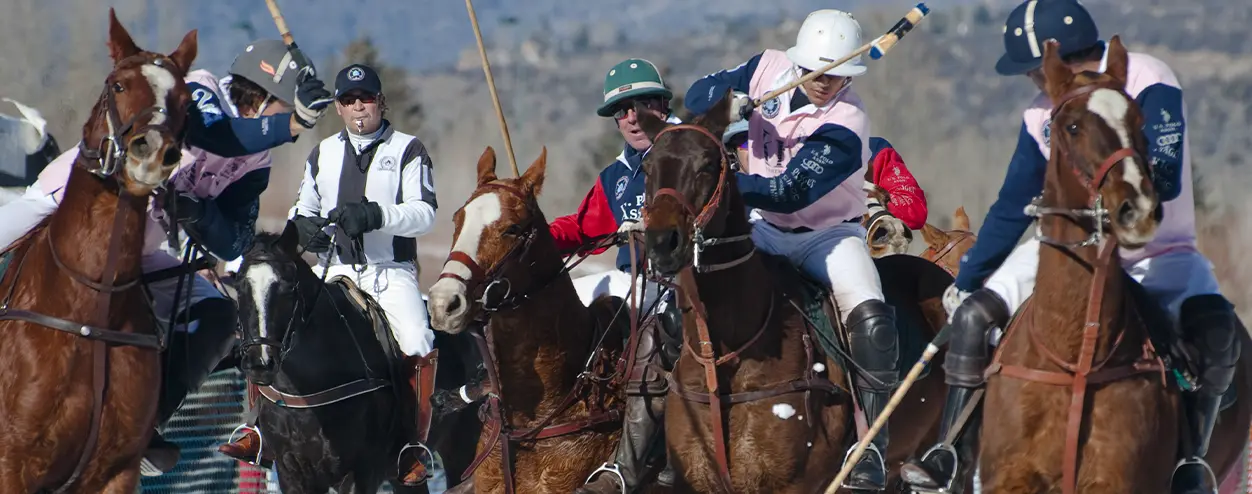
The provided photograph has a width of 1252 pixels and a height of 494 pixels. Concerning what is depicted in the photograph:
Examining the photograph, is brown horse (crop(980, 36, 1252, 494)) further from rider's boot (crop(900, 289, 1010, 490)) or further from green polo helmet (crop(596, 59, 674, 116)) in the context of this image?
green polo helmet (crop(596, 59, 674, 116))

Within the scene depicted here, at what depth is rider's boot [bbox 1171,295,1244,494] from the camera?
6594mm

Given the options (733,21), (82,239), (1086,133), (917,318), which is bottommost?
(917,318)

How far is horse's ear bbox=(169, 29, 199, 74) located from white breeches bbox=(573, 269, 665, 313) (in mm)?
2384

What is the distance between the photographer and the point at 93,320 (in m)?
7.25

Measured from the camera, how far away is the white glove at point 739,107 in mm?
7406

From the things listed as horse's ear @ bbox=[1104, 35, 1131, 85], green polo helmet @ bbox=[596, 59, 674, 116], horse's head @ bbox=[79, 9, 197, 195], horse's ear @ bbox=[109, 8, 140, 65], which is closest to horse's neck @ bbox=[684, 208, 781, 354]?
green polo helmet @ bbox=[596, 59, 674, 116]

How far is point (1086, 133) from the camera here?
235 inches

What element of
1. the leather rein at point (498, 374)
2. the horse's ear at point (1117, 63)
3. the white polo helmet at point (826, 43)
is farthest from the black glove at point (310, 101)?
the horse's ear at point (1117, 63)

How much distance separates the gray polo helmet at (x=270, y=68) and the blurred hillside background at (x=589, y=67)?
19960 millimetres

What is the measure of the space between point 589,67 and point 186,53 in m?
56.5

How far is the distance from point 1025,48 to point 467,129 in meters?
39.7

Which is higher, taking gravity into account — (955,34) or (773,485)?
(955,34)

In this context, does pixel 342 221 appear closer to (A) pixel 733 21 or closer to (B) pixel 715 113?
(B) pixel 715 113

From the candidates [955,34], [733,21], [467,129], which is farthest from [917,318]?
[733,21]
